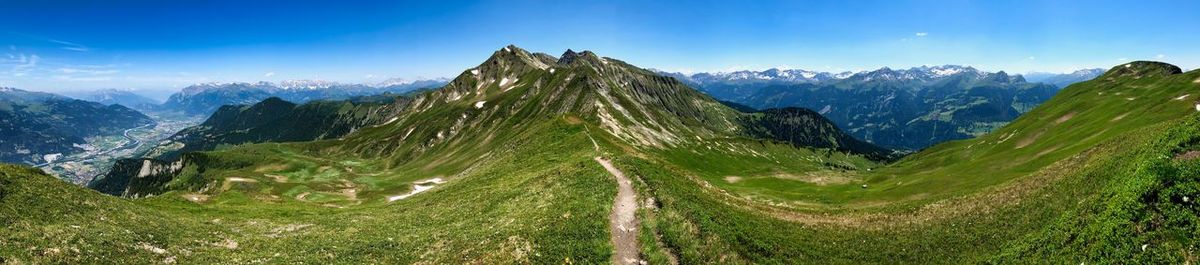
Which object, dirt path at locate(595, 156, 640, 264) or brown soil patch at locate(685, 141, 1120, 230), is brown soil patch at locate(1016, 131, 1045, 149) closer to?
brown soil patch at locate(685, 141, 1120, 230)

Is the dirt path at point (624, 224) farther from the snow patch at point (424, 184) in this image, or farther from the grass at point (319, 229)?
the snow patch at point (424, 184)

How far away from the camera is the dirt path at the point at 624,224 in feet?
115

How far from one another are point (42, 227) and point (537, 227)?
3303cm

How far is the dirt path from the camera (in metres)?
35.0

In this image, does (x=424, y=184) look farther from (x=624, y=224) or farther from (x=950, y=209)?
(x=950, y=209)

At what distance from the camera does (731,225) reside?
40.5m

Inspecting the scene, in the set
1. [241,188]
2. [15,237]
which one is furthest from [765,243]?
[241,188]

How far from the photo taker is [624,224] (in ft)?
132

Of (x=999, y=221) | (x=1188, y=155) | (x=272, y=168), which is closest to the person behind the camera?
(x=1188, y=155)

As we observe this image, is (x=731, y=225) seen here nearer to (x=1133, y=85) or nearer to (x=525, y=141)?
(x=525, y=141)

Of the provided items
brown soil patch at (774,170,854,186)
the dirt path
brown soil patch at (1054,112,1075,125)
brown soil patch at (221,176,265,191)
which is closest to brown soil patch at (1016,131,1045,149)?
brown soil patch at (1054,112,1075,125)

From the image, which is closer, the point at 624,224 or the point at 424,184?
the point at 624,224

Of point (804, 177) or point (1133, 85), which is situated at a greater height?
point (1133, 85)

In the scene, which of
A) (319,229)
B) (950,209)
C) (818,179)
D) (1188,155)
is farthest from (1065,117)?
(319,229)
